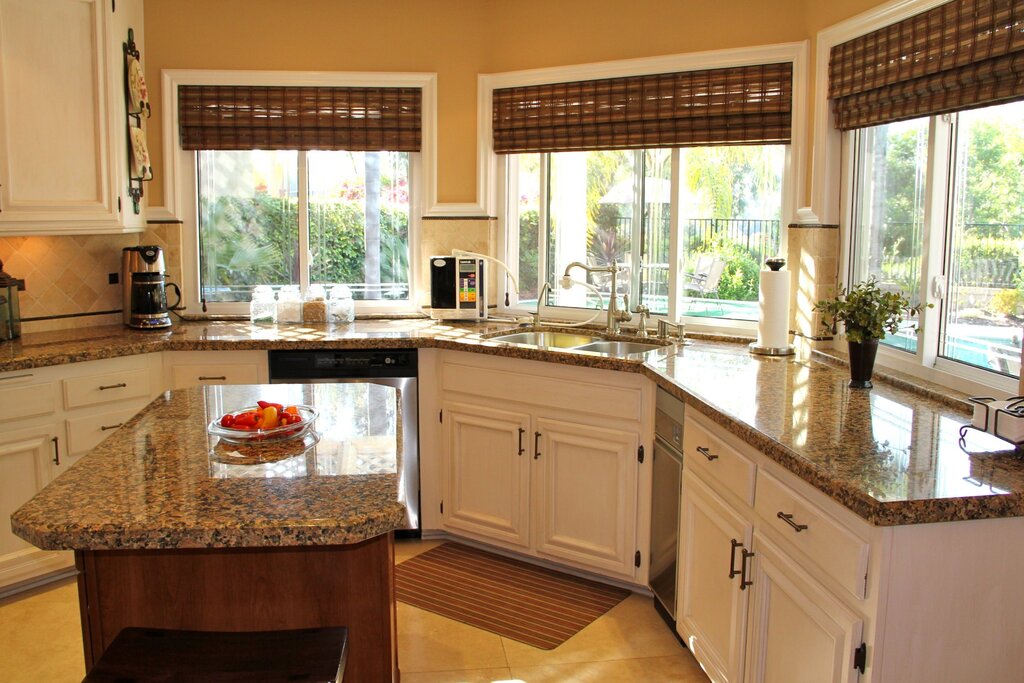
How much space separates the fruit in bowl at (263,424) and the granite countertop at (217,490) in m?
0.03

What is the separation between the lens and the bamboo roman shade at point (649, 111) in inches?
147

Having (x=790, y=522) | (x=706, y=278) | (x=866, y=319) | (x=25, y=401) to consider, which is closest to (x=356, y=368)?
(x=25, y=401)

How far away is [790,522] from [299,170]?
3164 millimetres

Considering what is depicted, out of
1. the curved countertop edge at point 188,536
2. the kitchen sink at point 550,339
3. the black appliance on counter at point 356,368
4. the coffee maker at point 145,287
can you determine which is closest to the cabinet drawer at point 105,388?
the coffee maker at point 145,287

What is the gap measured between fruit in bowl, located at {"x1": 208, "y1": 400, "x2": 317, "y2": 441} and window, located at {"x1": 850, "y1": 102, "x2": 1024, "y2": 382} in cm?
198

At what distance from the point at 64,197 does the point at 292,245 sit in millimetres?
1078

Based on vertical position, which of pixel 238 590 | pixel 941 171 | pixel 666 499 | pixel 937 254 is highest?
pixel 941 171

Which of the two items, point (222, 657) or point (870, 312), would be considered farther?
point (870, 312)

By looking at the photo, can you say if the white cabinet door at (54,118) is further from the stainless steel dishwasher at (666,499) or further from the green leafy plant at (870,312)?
the green leafy plant at (870,312)

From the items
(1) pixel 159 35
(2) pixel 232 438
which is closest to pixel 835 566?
(2) pixel 232 438

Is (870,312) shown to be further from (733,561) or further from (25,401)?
(25,401)

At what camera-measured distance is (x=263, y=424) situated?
2.34 meters

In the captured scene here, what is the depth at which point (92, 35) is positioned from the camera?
152 inches

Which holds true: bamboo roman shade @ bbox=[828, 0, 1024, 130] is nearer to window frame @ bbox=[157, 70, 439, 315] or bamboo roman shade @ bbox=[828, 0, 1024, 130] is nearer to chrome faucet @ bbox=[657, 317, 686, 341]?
chrome faucet @ bbox=[657, 317, 686, 341]
